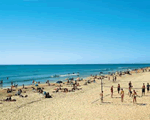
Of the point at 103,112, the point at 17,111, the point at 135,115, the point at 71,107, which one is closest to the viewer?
the point at 135,115

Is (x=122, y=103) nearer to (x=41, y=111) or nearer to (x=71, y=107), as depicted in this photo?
(x=71, y=107)

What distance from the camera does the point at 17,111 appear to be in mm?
14797

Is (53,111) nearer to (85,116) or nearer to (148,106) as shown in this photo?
(85,116)

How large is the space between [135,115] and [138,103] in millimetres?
3991

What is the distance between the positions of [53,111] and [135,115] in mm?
7374

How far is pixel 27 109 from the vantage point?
15.4m

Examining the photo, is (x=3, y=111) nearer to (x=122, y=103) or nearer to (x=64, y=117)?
(x=64, y=117)

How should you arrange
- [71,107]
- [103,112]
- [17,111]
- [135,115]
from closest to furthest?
1. [135,115]
2. [103,112]
3. [17,111]
4. [71,107]

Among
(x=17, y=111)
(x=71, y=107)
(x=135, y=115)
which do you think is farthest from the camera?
(x=71, y=107)

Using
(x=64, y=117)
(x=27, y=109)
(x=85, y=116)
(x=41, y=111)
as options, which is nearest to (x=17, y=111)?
(x=27, y=109)

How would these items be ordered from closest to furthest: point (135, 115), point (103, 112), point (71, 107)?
1. point (135, 115)
2. point (103, 112)
3. point (71, 107)

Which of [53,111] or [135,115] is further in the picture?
[53,111]

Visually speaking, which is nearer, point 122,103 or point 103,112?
point 103,112

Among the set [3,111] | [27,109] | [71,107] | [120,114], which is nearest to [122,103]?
[120,114]
